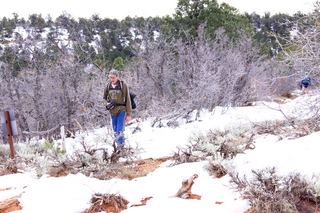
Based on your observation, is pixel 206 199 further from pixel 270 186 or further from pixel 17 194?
pixel 17 194

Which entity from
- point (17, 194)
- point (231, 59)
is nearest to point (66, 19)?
point (231, 59)

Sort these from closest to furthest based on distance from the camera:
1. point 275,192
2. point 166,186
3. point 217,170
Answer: point 275,192, point 166,186, point 217,170

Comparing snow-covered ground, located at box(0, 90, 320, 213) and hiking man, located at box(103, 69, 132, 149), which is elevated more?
hiking man, located at box(103, 69, 132, 149)

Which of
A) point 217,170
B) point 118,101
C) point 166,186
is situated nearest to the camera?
point 166,186

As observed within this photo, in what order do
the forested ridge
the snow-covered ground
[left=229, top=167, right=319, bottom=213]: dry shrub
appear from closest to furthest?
1. [left=229, top=167, right=319, bottom=213]: dry shrub
2. the snow-covered ground
3. the forested ridge

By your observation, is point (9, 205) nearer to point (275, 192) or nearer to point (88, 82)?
point (275, 192)

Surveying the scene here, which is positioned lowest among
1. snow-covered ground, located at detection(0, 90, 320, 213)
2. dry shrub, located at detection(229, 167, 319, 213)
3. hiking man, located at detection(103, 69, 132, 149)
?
snow-covered ground, located at detection(0, 90, 320, 213)

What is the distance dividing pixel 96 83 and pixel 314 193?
935cm

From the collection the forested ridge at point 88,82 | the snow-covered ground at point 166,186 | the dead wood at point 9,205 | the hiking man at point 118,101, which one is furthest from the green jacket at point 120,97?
the forested ridge at point 88,82

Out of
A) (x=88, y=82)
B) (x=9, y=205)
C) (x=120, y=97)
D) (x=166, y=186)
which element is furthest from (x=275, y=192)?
(x=88, y=82)

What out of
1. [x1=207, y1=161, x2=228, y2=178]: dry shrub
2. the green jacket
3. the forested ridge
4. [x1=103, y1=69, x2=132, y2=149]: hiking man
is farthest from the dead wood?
the forested ridge

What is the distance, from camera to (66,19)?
11.6 m

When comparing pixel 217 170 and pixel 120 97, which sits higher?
pixel 120 97

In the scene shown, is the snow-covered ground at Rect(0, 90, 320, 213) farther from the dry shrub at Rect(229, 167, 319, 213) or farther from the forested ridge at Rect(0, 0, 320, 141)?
the forested ridge at Rect(0, 0, 320, 141)
